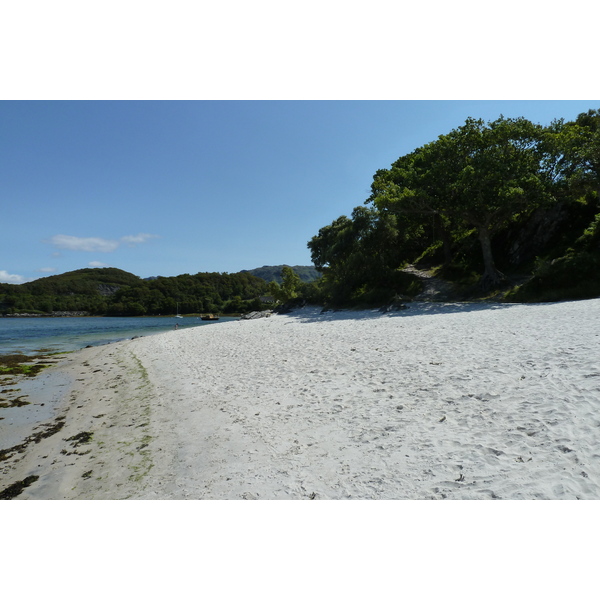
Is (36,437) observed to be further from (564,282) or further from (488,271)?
(488,271)

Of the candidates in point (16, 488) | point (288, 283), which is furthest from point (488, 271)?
point (288, 283)

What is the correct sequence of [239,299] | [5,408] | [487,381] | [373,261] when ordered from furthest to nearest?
[239,299] → [373,261] → [5,408] → [487,381]

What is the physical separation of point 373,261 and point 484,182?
11.6 m

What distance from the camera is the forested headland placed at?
23406 millimetres

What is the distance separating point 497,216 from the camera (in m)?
27.2

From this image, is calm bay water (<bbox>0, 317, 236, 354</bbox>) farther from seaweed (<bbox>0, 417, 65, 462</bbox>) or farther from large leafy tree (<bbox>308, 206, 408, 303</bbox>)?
seaweed (<bbox>0, 417, 65, 462</bbox>)

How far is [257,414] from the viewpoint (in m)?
7.82

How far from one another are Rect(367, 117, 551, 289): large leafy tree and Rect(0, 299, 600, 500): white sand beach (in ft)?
47.6

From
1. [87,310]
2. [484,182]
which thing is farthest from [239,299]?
[484,182]

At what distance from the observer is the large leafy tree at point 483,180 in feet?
80.4

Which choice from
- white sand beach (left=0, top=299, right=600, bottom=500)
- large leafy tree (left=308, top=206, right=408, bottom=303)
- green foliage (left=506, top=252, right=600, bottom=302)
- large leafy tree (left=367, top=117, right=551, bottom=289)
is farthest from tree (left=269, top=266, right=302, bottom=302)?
white sand beach (left=0, top=299, right=600, bottom=500)

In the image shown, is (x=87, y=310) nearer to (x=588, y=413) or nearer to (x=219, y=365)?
(x=219, y=365)

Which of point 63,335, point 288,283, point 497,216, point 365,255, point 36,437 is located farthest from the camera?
point 288,283

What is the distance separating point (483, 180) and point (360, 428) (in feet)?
79.0
